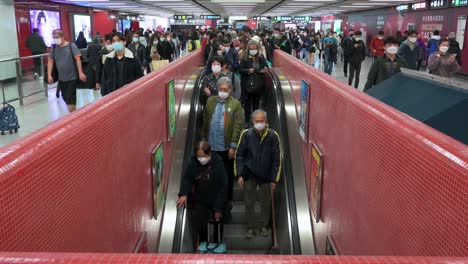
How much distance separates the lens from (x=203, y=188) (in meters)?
5.27

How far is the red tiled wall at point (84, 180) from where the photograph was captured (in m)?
1.66

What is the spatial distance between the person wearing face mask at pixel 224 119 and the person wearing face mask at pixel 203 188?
768 mm

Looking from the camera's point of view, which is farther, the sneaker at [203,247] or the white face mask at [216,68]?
the white face mask at [216,68]

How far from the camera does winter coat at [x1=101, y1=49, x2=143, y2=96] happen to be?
6.94 m

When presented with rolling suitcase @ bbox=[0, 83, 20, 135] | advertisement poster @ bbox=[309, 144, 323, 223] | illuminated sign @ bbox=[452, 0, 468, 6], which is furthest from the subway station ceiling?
advertisement poster @ bbox=[309, 144, 323, 223]

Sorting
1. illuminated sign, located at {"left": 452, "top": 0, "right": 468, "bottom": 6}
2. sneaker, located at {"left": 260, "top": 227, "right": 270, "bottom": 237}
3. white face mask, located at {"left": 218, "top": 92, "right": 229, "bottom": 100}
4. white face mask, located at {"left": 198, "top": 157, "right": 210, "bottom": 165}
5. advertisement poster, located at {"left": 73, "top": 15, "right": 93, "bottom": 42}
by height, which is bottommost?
sneaker, located at {"left": 260, "top": 227, "right": 270, "bottom": 237}

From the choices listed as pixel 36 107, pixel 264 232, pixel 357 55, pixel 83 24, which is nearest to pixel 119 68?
pixel 264 232

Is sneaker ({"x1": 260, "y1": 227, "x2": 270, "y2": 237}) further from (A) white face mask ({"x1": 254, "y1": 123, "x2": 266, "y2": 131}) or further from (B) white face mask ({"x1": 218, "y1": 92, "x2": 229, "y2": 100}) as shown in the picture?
(B) white face mask ({"x1": 218, "y1": 92, "x2": 229, "y2": 100})

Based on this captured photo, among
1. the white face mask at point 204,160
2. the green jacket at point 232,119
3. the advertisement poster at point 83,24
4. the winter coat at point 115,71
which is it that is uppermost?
the advertisement poster at point 83,24

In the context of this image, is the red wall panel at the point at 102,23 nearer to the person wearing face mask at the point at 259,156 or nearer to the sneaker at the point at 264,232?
the sneaker at the point at 264,232

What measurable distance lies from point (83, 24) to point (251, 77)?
70.5 feet

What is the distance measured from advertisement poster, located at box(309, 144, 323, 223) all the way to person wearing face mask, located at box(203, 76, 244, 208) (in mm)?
1708

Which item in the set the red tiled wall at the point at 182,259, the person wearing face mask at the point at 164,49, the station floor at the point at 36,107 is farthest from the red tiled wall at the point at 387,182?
the person wearing face mask at the point at 164,49

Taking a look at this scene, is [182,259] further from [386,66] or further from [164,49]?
[164,49]
